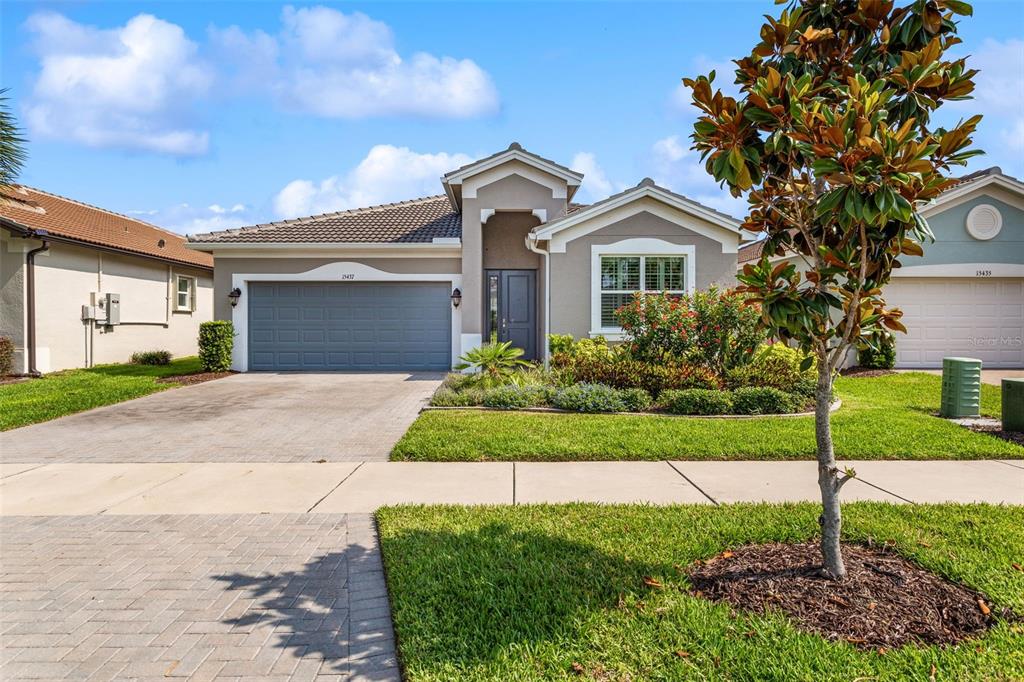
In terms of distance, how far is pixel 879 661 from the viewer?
2777mm

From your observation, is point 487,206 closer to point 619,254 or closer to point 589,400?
point 619,254

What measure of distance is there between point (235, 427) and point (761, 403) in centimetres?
850

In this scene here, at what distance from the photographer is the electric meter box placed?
1671 centimetres

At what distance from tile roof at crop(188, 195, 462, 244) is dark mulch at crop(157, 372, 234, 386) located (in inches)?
144

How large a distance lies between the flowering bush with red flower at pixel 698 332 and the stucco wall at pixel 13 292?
15.2 metres

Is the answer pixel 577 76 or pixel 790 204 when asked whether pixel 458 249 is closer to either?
pixel 577 76

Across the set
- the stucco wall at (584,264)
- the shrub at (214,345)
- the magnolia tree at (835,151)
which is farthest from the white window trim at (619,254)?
the shrub at (214,345)

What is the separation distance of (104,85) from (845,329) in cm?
1494

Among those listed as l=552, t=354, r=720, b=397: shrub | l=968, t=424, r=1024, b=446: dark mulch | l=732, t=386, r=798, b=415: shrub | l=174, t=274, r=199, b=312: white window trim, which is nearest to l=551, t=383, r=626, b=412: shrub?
l=552, t=354, r=720, b=397: shrub

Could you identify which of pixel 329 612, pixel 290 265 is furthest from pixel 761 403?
pixel 290 265

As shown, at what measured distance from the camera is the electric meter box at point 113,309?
1671 cm

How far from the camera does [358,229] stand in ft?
54.1

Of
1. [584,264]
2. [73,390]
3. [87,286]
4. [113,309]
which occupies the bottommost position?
[73,390]

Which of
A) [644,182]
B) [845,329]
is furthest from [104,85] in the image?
[845,329]
